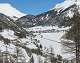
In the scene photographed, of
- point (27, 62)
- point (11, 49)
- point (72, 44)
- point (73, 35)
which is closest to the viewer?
point (73, 35)

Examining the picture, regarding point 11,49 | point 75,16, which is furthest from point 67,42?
point 11,49

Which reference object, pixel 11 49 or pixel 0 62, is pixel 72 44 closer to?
Answer: pixel 0 62

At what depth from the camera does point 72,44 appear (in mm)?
22438

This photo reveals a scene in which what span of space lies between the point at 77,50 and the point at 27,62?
420 ft

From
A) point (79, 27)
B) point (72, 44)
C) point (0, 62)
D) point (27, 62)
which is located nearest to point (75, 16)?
point (79, 27)

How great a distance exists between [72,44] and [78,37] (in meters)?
1.25

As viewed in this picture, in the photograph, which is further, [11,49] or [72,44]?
[11,49]

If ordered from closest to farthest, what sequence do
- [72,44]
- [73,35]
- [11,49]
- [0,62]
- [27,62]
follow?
[73,35] → [72,44] → [0,62] → [27,62] → [11,49]

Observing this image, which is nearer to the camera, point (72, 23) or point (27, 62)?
point (72, 23)

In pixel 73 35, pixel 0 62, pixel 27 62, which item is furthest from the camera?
pixel 27 62

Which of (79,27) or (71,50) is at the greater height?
(79,27)

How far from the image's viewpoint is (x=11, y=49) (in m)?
178

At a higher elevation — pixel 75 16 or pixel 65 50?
pixel 75 16

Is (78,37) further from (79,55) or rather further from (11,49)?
(11,49)
